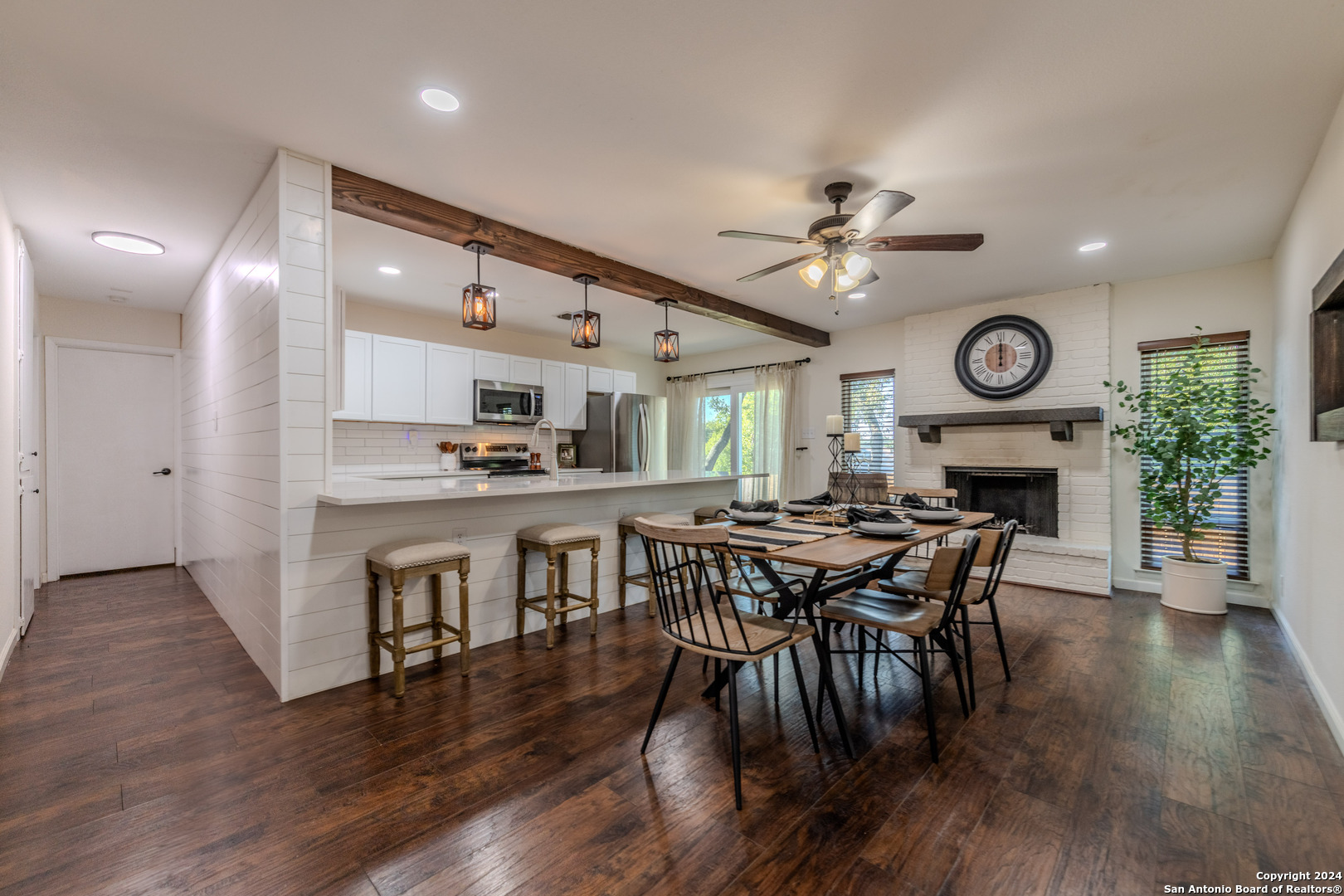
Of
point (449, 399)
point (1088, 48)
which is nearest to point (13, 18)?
point (1088, 48)

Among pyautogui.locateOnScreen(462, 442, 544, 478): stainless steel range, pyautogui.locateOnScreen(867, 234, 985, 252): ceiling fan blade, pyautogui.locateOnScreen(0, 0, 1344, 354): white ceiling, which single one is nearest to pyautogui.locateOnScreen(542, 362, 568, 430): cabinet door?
pyautogui.locateOnScreen(462, 442, 544, 478): stainless steel range

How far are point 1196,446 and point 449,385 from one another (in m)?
6.10

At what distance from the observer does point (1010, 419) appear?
4.81 meters

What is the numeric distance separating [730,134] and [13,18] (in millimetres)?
2413

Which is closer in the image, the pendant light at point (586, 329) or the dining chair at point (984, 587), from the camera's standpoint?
the dining chair at point (984, 587)

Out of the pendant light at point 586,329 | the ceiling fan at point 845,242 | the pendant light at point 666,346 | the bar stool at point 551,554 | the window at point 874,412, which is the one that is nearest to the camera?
the ceiling fan at point 845,242

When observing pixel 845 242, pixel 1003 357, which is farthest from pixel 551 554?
pixel 1003 357

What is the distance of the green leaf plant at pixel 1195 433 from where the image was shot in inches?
150

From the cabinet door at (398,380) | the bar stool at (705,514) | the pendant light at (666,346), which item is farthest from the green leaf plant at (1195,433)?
the cabinet door at (398,380)

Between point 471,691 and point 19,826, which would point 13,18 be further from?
point 471,691

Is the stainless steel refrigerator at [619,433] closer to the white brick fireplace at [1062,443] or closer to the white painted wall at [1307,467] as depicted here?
the white brick fireplace at [1062,443]

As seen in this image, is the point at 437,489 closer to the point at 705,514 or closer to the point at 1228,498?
the point at 705,514

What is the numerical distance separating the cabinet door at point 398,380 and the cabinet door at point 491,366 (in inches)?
22.0

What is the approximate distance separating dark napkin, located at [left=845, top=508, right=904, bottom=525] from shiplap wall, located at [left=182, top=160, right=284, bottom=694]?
267cm
